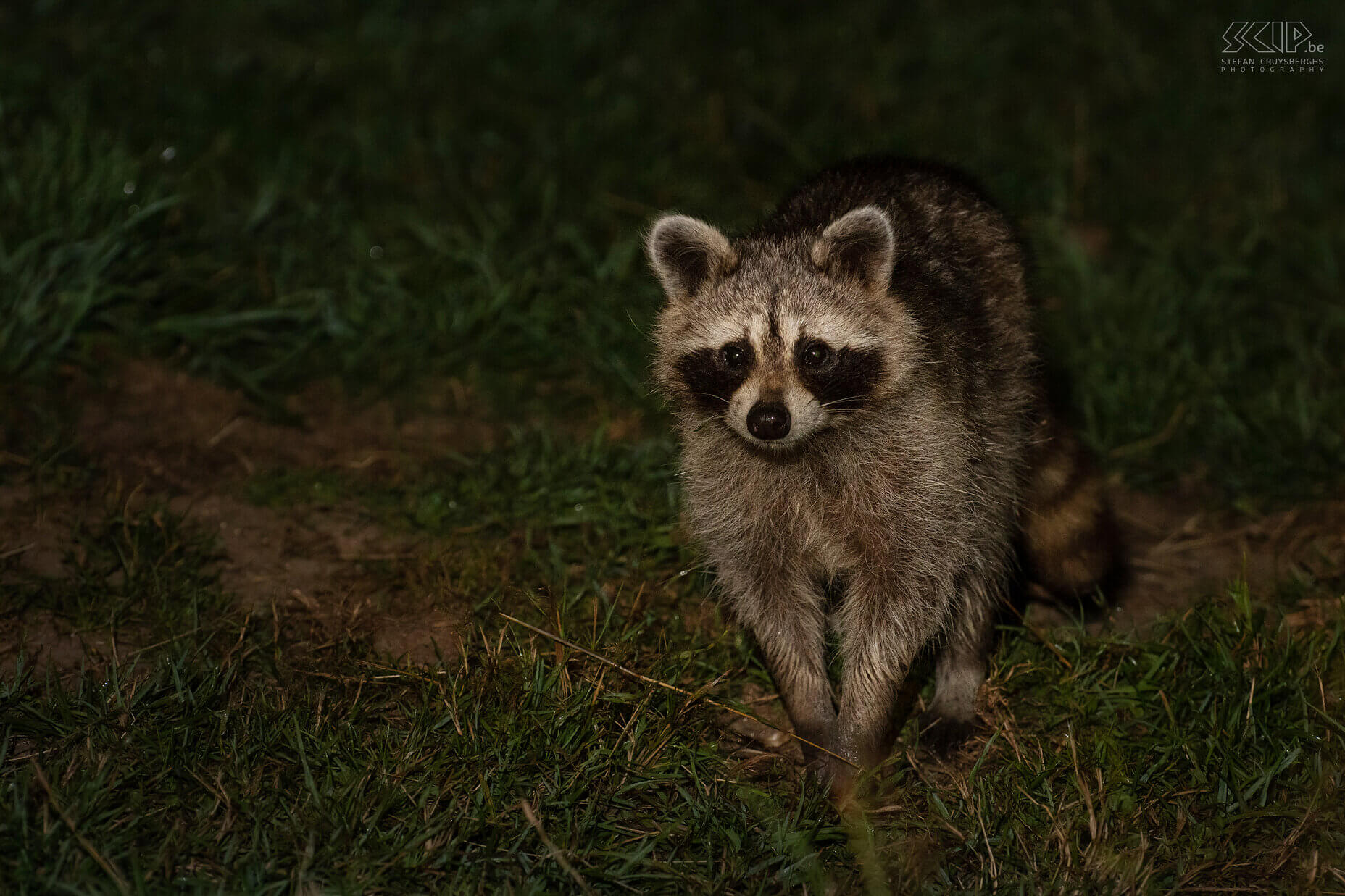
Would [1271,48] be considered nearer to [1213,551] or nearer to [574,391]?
[1213,551]

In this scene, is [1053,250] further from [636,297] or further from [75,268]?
[75,268]

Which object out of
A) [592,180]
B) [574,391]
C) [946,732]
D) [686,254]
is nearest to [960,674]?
[946,732]

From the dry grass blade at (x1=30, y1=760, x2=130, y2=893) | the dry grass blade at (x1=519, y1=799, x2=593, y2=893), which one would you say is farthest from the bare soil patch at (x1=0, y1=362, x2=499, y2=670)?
the dry grass blade at (x1=519, y1=799, x2=593, y2=893)

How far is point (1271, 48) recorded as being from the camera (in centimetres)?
666

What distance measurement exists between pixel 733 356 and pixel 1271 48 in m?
4.70

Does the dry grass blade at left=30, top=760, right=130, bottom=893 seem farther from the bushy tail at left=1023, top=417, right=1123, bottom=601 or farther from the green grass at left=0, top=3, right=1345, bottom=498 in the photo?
the bushy tail at left=1023, top=417, right=1123, bottom=601

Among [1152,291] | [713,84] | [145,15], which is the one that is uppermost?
[145,15]

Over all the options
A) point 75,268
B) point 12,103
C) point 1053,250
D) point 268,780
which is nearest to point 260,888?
point 268,780

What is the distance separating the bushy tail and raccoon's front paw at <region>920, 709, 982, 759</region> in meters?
0.56

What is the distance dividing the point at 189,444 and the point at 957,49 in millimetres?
4188

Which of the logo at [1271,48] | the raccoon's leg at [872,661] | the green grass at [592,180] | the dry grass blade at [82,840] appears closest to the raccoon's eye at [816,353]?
the raccoon's leg at [872,661]

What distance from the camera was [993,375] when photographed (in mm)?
3598

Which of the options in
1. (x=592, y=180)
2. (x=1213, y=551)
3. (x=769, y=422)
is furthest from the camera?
(x=592, y=180)

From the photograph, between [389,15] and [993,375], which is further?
[389,15]
